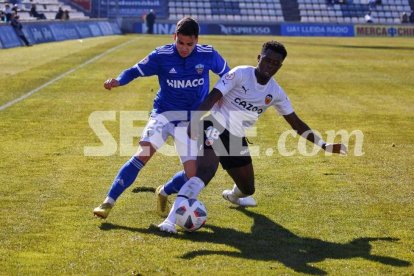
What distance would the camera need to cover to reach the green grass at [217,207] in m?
7.55

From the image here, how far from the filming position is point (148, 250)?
7.86 meters

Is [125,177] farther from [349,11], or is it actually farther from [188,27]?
[349,11]

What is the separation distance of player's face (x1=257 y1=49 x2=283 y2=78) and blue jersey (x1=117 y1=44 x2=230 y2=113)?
617 mm

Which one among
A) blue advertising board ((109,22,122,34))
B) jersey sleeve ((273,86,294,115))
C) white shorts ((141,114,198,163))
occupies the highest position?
jersey sleeve ((273,86,294,115))

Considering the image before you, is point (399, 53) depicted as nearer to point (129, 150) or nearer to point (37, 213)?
point (129, 150)

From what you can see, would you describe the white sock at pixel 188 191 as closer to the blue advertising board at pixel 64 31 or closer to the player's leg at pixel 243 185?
the player's leg at pixel 243 185

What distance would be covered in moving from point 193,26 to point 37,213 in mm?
2774

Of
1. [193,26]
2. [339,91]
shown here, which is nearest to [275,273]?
[193,26]

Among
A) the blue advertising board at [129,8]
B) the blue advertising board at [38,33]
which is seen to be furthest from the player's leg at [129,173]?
the blue advertising board at [129,8]

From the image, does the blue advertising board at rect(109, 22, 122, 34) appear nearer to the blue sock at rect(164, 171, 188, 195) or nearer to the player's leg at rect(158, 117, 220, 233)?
the blue sock at rect(164, 171, 188, 195)

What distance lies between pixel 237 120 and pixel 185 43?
1.24 m

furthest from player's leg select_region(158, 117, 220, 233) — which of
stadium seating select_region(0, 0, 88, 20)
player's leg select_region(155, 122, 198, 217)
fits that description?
stadium seating select_region(0, 0, 88, 20)

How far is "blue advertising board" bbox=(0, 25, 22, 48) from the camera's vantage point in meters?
43.8

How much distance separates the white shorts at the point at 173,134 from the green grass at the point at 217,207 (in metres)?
0.82
